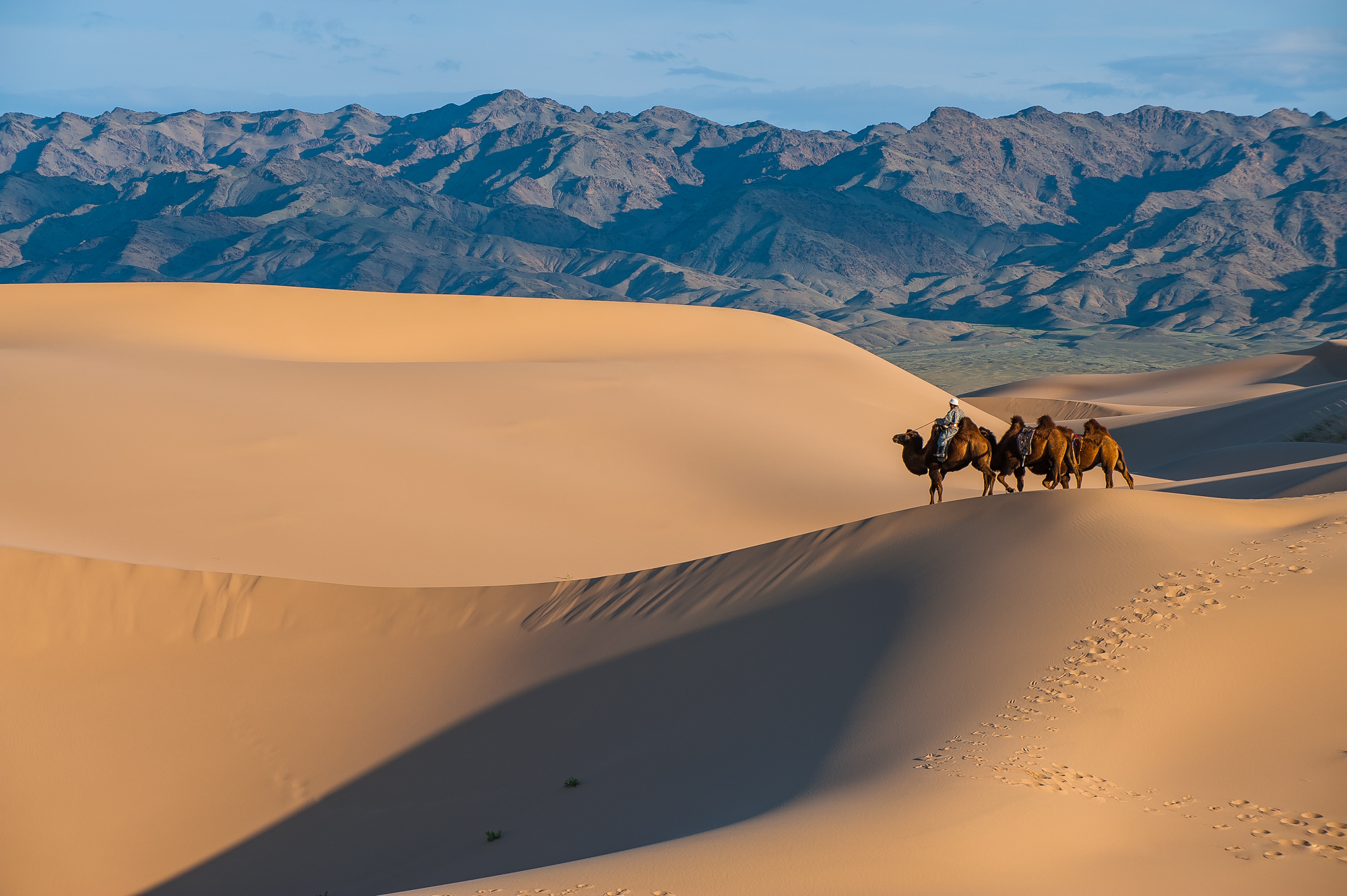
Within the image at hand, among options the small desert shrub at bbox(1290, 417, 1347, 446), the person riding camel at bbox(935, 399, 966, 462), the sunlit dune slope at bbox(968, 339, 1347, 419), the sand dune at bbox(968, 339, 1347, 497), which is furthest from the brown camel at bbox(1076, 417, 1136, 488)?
the sunlit dune slope at bbox(968, 339, 1347, 419)

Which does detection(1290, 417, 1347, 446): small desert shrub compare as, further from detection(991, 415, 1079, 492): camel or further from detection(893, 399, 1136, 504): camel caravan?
detection(991, 415, 1079, 492): camel

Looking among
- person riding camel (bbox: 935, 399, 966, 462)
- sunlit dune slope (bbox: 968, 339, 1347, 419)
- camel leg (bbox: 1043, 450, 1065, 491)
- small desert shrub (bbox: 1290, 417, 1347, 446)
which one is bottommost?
sunlit dune slope (bbox: 968, 339, 1347, 419)

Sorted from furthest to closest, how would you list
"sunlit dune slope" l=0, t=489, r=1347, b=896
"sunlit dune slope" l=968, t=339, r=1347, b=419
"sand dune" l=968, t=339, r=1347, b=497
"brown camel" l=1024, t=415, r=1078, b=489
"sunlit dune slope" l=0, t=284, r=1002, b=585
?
"sunlit dune slope" l=968, t=339, r=1347, b=419 → "sand dune" l=968, t=339, r=1347, b=497 → "sunlit dune slope" l=0, t=284, r=1002, b=585 → "brown camel" l=1024, t=415, r=1078, b=489 → "sunlit dune slope" l=0, t=489, r=1347, b=896

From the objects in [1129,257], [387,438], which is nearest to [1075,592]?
[387,438]

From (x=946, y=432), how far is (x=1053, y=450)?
1138 millimetres

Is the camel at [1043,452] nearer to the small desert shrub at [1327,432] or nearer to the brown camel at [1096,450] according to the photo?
the brown camel at [1096,450]

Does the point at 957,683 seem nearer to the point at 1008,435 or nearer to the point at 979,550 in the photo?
the point at 979,550

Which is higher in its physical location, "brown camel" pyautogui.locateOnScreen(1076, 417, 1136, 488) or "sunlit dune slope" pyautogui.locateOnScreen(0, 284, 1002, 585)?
"brown camel" pyautogui.locateOnScreen(1076, 417, 1136, 488)

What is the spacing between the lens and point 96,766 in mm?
11203

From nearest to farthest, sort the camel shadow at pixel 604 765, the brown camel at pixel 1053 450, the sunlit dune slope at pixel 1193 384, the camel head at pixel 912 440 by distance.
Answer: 1. the camel shadow at pixel 604 765
2. the brown camel at pixel 1053 450
3. the camel head at pixel 912 440
4. the sunlit dune slope at pixel 1193 384

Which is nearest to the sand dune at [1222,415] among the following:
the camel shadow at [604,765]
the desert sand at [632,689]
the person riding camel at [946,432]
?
the desert sand at [632,689]

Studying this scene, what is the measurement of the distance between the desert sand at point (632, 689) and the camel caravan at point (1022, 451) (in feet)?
3.84

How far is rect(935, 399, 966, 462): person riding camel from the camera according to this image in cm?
1294

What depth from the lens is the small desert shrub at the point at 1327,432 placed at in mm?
30859
